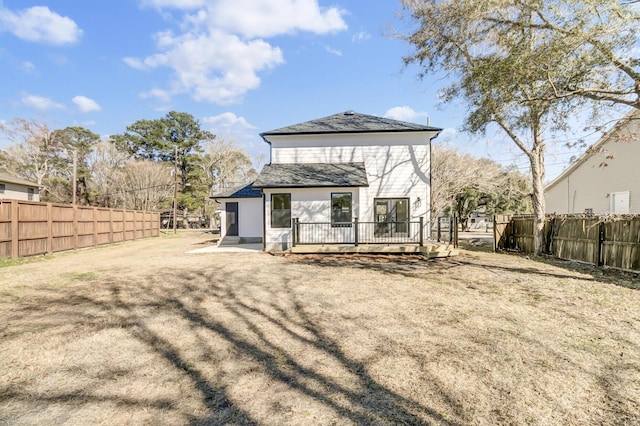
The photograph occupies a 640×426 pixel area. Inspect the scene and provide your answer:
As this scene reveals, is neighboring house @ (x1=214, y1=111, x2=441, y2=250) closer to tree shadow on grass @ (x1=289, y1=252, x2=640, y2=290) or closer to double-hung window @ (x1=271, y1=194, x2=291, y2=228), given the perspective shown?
double-hung window @ (x1=271, y1=194, x2=291, y2=228)

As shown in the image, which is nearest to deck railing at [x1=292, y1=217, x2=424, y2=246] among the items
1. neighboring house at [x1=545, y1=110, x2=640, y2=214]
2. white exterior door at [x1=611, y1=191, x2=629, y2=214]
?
neighboring house at [x1=545, y1=110, x2=640, y2=214]

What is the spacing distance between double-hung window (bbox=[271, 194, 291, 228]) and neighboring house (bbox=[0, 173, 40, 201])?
1842cm

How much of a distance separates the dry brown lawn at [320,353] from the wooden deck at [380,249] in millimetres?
4121

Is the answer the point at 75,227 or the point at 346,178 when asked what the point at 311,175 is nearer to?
the point at 346,178

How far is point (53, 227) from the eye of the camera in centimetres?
1198

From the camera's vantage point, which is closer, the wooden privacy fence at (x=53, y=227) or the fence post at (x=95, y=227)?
the wooden privacy fence at (x=53, y=227)

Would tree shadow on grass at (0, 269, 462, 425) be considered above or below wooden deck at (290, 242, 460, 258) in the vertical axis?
below

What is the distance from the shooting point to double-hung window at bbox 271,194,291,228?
12.3 m

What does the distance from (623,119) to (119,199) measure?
37.7 meters

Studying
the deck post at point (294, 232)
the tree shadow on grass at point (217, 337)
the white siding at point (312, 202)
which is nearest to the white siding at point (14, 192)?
the white siding at point (312, 202)

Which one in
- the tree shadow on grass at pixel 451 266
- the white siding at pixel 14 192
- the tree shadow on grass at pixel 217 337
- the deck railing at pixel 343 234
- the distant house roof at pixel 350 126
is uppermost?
the distant house roof at pixel 350 126

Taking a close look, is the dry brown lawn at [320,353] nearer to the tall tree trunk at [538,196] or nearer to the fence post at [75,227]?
the tall tree trunk at [538,196]

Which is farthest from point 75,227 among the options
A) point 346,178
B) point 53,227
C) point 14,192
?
point 14,192

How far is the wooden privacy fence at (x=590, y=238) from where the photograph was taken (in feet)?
24.8
